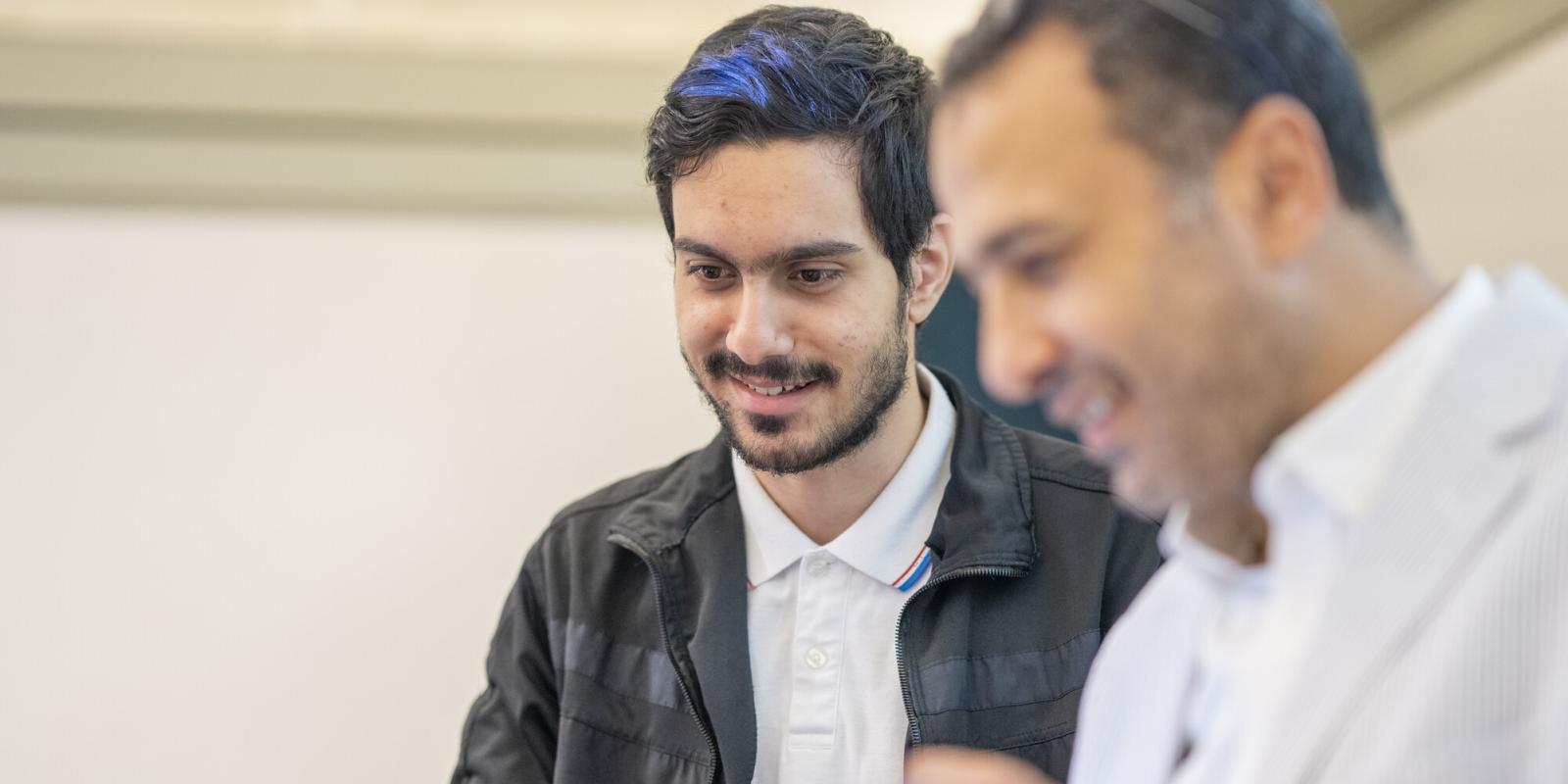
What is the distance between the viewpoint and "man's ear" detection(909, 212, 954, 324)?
1.88 m

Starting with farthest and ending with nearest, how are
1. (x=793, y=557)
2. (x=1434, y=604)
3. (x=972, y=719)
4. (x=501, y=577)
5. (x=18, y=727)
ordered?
→ (x=501, y=577)
(x=18, y=727)
(x=793, y=557)
(x=972, y=719)
(x=1434, y=604)

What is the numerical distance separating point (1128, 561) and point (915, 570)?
24cm

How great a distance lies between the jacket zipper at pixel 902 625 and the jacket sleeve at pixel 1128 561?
0.11 meters

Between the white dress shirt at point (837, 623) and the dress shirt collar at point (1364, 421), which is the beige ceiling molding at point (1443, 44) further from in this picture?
the dress shirt collar at point (1364, 421)

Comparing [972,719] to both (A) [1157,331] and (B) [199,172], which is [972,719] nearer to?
(A) [1157,331]

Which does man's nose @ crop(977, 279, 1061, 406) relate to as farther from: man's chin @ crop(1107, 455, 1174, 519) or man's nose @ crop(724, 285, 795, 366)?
man's nose @ crop(724, 285, 795, 366)

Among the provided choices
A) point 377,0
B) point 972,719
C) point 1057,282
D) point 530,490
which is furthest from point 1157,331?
point 377,0

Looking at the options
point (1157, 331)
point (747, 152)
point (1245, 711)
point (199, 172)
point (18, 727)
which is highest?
point (199, 172)

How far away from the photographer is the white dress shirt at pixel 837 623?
5.49ft

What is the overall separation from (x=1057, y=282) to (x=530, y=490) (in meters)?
2.48

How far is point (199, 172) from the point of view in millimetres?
3312

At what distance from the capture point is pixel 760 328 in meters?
1.69

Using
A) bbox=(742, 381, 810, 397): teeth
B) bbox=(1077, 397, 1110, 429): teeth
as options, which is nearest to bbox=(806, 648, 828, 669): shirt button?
bbox=(742, 381, 810, 397): teeth

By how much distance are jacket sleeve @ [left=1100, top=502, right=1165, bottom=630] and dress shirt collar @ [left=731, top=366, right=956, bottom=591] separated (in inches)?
8.0
